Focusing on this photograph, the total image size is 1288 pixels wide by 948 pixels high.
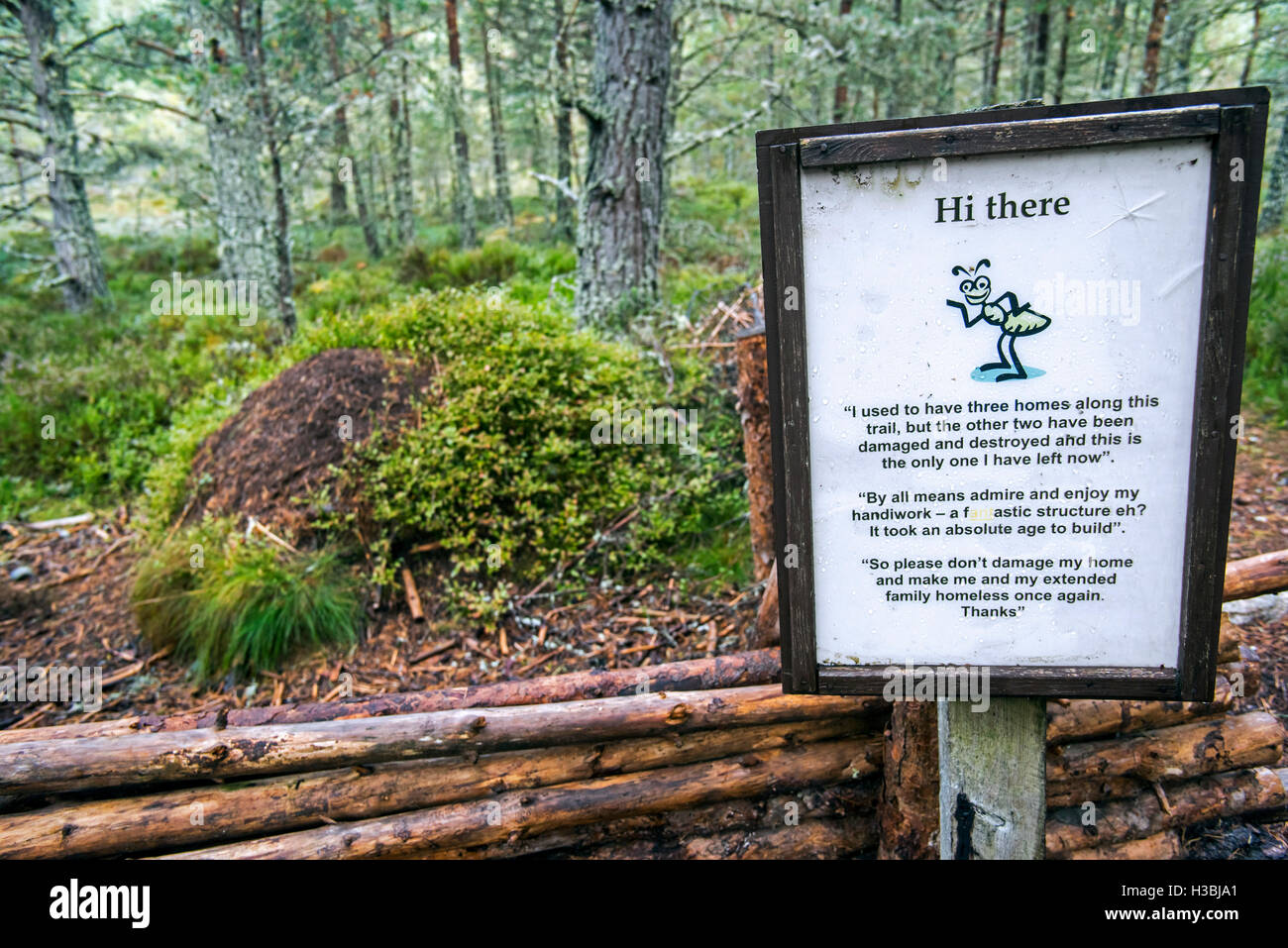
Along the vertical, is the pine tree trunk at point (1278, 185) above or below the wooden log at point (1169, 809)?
above

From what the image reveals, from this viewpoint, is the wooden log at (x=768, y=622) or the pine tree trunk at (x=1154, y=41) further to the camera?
the pine tree trunk at (x=1154, y=41)

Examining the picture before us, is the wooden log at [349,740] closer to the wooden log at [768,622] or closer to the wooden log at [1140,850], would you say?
the wooden log at [768,622]

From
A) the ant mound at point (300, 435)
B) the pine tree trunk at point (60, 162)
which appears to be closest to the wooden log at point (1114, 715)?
the ant mound at point (300, 435)

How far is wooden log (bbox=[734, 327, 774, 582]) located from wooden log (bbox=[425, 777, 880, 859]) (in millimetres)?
1154

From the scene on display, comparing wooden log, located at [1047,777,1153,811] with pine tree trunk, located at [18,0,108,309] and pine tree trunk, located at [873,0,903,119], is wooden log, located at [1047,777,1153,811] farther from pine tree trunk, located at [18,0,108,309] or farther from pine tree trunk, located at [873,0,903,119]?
pine tree trunk, located at [18,0,108,309]

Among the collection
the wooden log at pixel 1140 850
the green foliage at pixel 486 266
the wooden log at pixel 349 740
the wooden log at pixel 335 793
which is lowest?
the wooden log at pixel 1140 850

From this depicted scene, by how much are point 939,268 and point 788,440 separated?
1.80 ft

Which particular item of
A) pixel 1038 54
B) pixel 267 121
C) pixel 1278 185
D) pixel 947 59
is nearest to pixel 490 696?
pixel 267 121

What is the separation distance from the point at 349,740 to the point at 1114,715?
8.95 ft

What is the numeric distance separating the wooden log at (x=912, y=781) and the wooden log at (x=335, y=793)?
10.8 inches

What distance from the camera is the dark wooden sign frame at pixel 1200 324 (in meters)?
1.69
